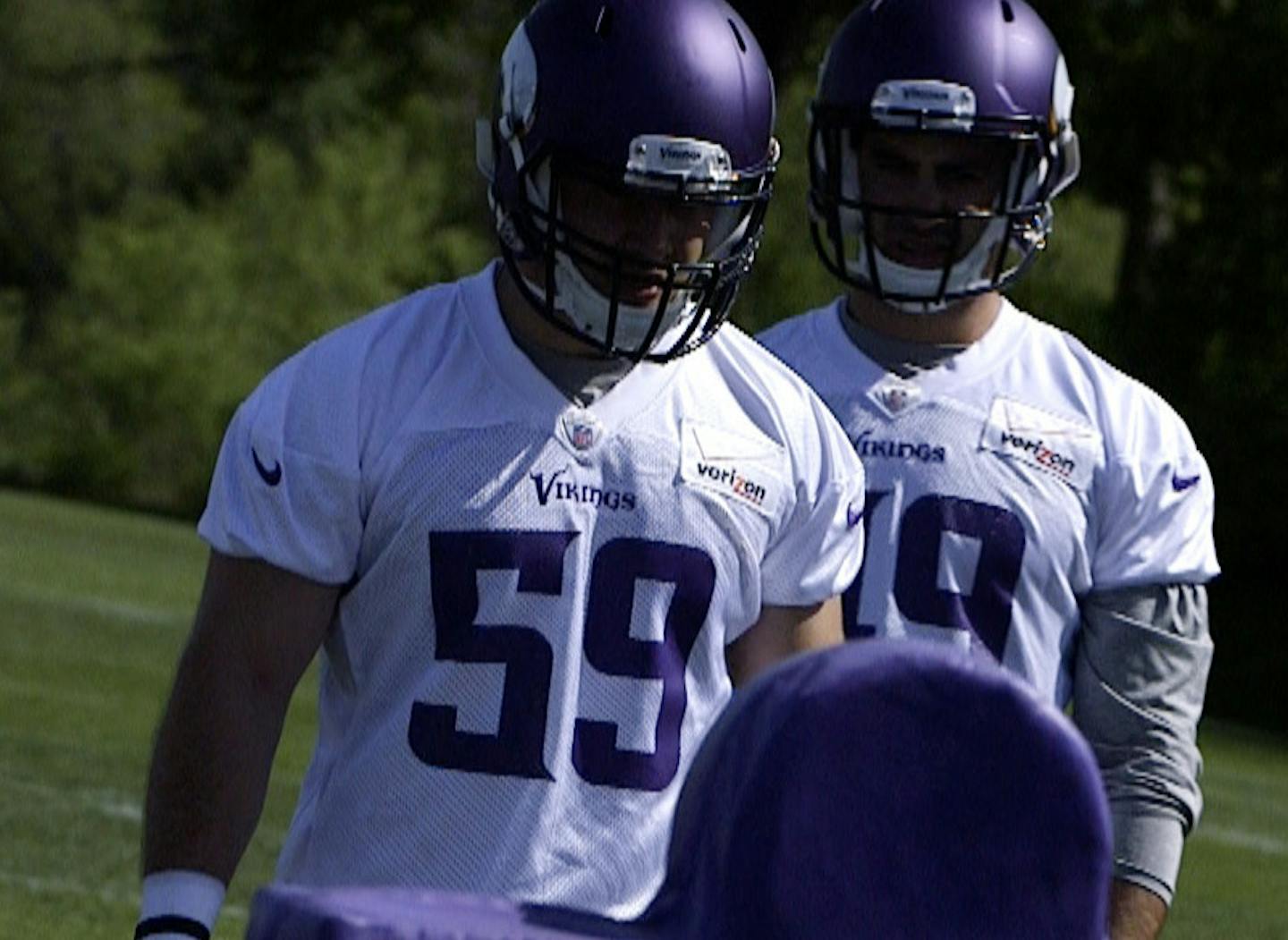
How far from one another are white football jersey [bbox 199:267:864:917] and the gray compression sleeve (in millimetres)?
829

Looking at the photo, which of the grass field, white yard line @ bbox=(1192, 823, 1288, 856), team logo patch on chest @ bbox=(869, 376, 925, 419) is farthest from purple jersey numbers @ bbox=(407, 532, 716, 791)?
white yard line @ bbox=(1192, 823, 1288, 856)

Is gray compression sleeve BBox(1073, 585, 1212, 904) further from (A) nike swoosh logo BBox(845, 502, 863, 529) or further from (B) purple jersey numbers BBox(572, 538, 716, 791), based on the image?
(B) purple jersey numbers BBox(572, 538, 716, 791)

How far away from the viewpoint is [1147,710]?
3953mm

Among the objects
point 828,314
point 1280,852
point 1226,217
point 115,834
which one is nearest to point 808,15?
point 1226,217

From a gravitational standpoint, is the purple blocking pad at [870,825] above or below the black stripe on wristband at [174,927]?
above

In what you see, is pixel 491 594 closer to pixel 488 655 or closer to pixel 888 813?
pixel 488 655

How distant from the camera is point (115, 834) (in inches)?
359

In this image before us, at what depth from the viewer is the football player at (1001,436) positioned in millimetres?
4000

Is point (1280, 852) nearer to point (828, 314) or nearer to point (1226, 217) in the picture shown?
point (828, 314)

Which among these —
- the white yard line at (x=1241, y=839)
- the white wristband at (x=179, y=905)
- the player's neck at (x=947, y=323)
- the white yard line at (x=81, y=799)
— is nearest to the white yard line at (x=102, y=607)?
the white yard line at (x=81, y=799)

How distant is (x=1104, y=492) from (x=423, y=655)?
121cm

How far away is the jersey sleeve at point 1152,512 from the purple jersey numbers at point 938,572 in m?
0.11

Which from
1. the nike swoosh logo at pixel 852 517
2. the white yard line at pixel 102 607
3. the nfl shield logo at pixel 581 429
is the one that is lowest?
the white yard line at pixel 102 607

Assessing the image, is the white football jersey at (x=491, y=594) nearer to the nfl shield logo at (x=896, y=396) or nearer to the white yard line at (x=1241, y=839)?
the nfl shield logo at (x=896, y=396)
